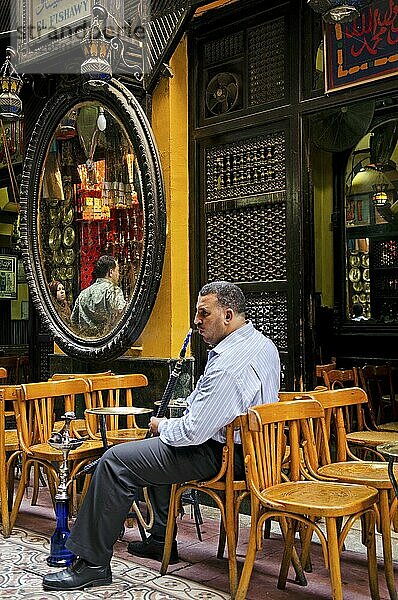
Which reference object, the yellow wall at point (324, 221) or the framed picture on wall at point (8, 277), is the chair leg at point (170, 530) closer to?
the yellow wall at point (324, 221)

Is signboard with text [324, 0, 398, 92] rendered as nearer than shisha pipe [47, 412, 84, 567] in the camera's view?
No

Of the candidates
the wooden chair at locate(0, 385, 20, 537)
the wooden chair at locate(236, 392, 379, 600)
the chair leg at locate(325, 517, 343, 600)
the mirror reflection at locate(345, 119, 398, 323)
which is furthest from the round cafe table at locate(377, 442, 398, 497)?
the mirror reflection at locate(345, 119, 398, 323)

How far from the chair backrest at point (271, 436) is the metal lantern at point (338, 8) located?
6.63ft

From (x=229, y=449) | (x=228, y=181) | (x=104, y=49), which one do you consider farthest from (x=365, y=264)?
(x=229, y=449)

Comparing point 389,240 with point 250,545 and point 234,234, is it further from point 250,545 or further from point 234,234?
point 250,545

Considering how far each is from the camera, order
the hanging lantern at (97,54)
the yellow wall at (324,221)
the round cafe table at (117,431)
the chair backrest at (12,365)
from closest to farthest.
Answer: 1. the round cafe table at (117,431)
2. the hanging lantern at (97,54)
3. the chair backrest at (12,365)
4. the yellow wall at (324,221)

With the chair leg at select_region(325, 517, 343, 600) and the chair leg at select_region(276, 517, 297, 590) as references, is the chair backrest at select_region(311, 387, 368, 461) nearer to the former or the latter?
the chair leg at select_region(276, 517, 297, 590)

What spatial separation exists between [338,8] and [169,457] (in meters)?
2.45

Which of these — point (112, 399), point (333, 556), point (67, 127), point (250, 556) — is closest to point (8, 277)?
point (67, 127)

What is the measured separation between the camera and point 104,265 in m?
6.25

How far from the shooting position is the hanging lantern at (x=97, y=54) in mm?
5422

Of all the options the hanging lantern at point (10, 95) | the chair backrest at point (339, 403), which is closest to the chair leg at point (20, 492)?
the chair backrest at point (339, 403)

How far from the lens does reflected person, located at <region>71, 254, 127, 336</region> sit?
6.08 m

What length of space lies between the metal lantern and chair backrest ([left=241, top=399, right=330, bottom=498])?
6.63 ft
